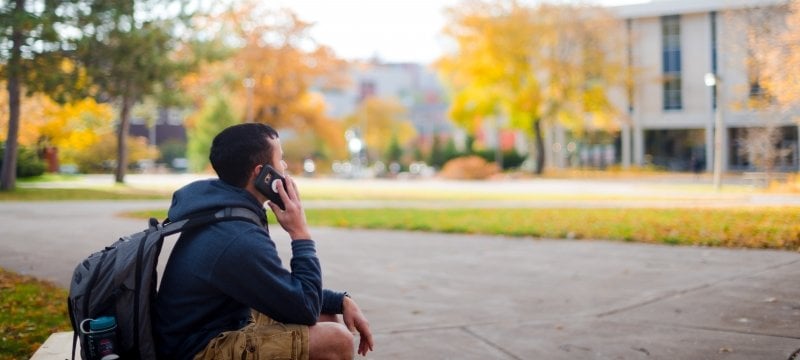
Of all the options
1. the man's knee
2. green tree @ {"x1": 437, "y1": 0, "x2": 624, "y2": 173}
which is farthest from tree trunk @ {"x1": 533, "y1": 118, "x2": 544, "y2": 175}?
the man's knee

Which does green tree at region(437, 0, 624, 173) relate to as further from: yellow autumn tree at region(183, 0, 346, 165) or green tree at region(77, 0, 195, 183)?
green tree at region(77, 0, 195, 183)

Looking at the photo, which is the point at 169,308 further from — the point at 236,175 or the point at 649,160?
the point at 649,160

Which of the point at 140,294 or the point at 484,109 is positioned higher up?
the point at 484,109

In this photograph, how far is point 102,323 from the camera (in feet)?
8.27

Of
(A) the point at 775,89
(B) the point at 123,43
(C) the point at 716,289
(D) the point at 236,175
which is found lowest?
(C) the point at 716,289

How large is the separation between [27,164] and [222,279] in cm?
3180

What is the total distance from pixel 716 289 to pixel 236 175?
519 centimetres

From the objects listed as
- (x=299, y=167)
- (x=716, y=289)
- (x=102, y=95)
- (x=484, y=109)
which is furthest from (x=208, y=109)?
(x=716, y=289)

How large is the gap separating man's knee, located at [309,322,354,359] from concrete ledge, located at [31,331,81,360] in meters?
1.33

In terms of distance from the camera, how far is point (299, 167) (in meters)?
49.3

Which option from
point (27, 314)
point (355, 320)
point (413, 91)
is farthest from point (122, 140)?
point (413, 91)

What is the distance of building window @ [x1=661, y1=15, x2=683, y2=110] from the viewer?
46375mm

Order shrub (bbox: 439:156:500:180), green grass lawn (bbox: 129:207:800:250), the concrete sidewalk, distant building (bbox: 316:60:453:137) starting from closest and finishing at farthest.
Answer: the concrete sidewalk → green grass lawn (bbox: 129:207:800:250) → shrub (bbox: 439:156:500:180) → distant building (bbox: 316:60:453:137)

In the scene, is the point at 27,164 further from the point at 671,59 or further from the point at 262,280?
the point at 671,59
